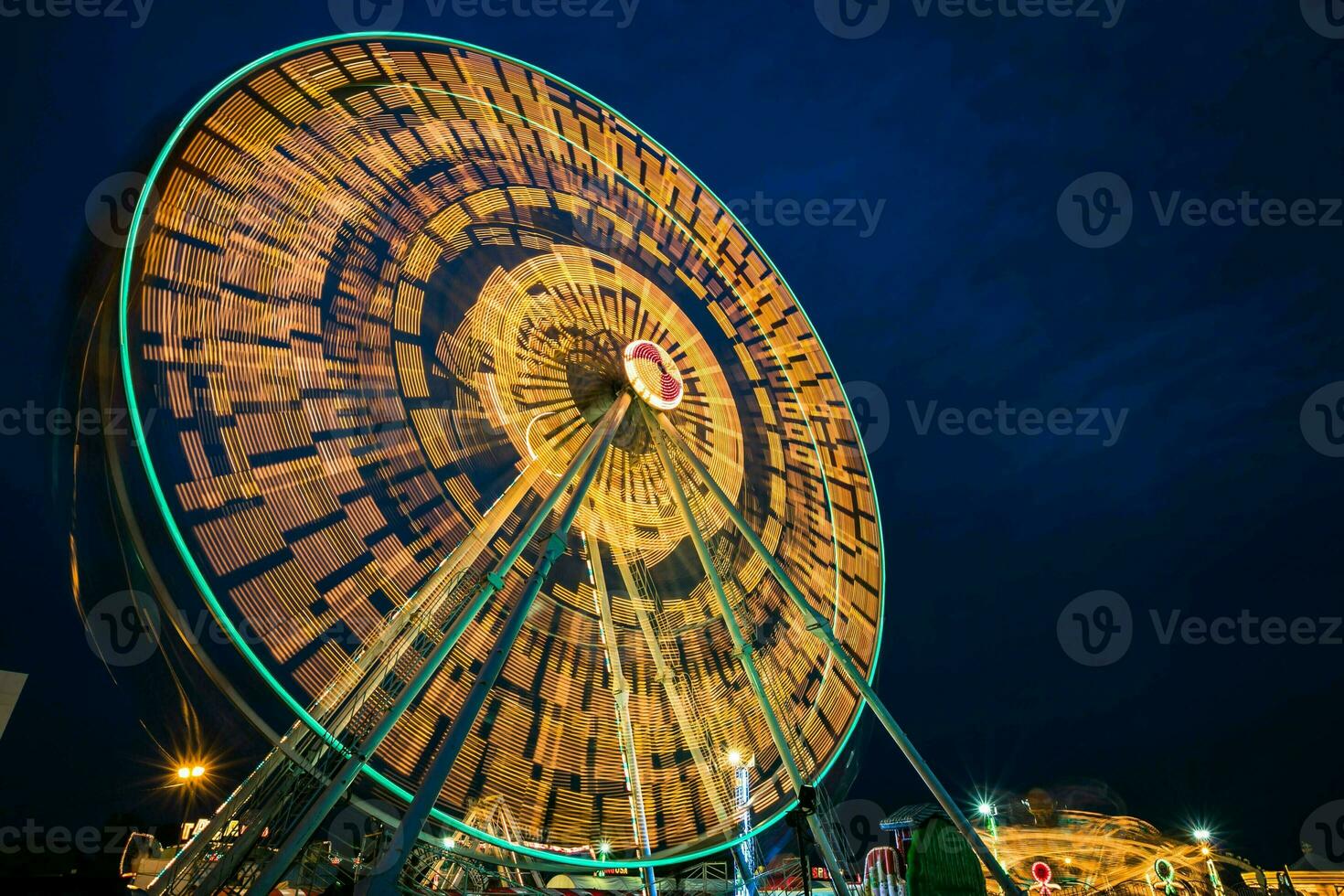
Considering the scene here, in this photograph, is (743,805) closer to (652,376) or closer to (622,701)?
(622,701)

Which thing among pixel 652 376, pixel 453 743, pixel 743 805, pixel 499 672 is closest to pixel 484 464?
pixel 652 376

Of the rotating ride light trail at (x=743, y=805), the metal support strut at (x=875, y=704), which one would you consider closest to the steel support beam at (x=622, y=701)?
the rotating ride light trail at (x=743, y=805)

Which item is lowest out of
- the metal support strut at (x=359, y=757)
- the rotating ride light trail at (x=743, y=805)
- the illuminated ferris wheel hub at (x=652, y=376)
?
the rotating ride light trail at (x=743, y=805)

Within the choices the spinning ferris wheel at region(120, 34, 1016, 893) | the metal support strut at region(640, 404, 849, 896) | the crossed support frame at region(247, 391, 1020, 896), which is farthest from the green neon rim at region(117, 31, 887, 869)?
the metal support strut at region(640, 404, 849, 896)

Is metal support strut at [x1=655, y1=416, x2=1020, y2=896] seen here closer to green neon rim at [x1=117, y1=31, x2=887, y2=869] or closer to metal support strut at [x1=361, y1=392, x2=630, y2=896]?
green neon rim at [x1=117, y1=31, x2=887, y2=869]

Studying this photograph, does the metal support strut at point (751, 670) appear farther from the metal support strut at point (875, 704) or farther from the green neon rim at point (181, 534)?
the green neon rim at point (181, 534)
